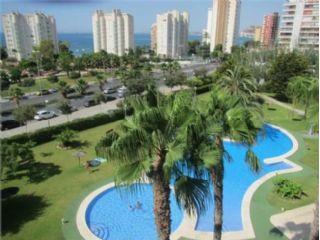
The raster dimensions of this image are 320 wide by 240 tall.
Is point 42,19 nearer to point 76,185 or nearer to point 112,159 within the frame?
point 76,185

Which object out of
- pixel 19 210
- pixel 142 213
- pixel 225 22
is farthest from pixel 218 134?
pixel 225 22

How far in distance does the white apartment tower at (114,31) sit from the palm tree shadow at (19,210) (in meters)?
85.8

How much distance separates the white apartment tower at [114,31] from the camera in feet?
314

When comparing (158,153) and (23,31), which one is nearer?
(158,153)

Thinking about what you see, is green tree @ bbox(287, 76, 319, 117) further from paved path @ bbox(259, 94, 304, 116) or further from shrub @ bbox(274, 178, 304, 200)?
paved path @ bbox(259, 94, 304, 116)

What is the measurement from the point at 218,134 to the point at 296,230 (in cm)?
770

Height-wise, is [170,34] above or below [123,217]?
above

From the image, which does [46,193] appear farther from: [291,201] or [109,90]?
[109,90]

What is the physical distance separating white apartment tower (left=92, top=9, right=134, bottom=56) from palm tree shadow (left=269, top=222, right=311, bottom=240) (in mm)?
89780

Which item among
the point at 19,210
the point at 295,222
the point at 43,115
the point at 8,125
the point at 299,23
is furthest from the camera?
the point at 299,23

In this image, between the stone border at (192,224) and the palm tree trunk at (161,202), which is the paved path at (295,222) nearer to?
the stone border at (192,224)

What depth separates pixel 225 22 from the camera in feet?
332

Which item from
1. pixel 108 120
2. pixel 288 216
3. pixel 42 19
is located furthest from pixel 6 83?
pixel 42 19

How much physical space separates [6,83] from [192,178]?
154ft
